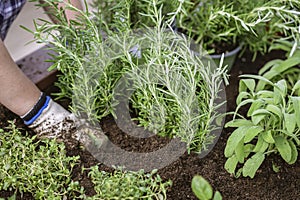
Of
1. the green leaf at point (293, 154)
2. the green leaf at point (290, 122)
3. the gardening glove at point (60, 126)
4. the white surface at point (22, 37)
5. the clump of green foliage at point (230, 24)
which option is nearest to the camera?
the green leaf at point (290, 122)

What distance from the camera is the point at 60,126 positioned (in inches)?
47.9

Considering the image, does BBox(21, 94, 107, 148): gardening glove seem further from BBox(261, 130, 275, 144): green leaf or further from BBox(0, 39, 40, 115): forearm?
BBox(261, 130, 275, 144): green leaf

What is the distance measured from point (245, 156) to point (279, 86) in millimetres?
174

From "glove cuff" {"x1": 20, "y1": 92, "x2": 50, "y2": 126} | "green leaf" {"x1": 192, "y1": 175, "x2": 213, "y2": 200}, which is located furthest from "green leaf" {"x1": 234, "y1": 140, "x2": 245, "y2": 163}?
"glove cuff" {"x1": 20, "y1": 92, "x2": 50, "y2": 126}

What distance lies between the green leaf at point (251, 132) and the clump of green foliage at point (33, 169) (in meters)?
0.35

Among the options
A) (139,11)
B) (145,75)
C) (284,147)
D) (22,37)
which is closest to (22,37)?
(22,37)

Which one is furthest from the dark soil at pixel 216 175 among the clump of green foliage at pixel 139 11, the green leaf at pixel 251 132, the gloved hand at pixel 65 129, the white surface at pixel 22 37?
the white surface at pixel 22 37

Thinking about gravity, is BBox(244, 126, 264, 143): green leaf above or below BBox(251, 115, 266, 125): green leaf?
below

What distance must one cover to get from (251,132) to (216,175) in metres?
0.16

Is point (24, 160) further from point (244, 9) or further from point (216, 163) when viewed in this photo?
point (244, 9)

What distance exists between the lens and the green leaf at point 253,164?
3.49ft

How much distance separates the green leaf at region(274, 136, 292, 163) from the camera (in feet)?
3.47

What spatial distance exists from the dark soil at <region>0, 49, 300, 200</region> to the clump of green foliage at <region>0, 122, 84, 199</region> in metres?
0.07

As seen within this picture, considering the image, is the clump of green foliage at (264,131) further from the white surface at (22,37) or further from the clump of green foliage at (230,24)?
the white surface at (22,37)
